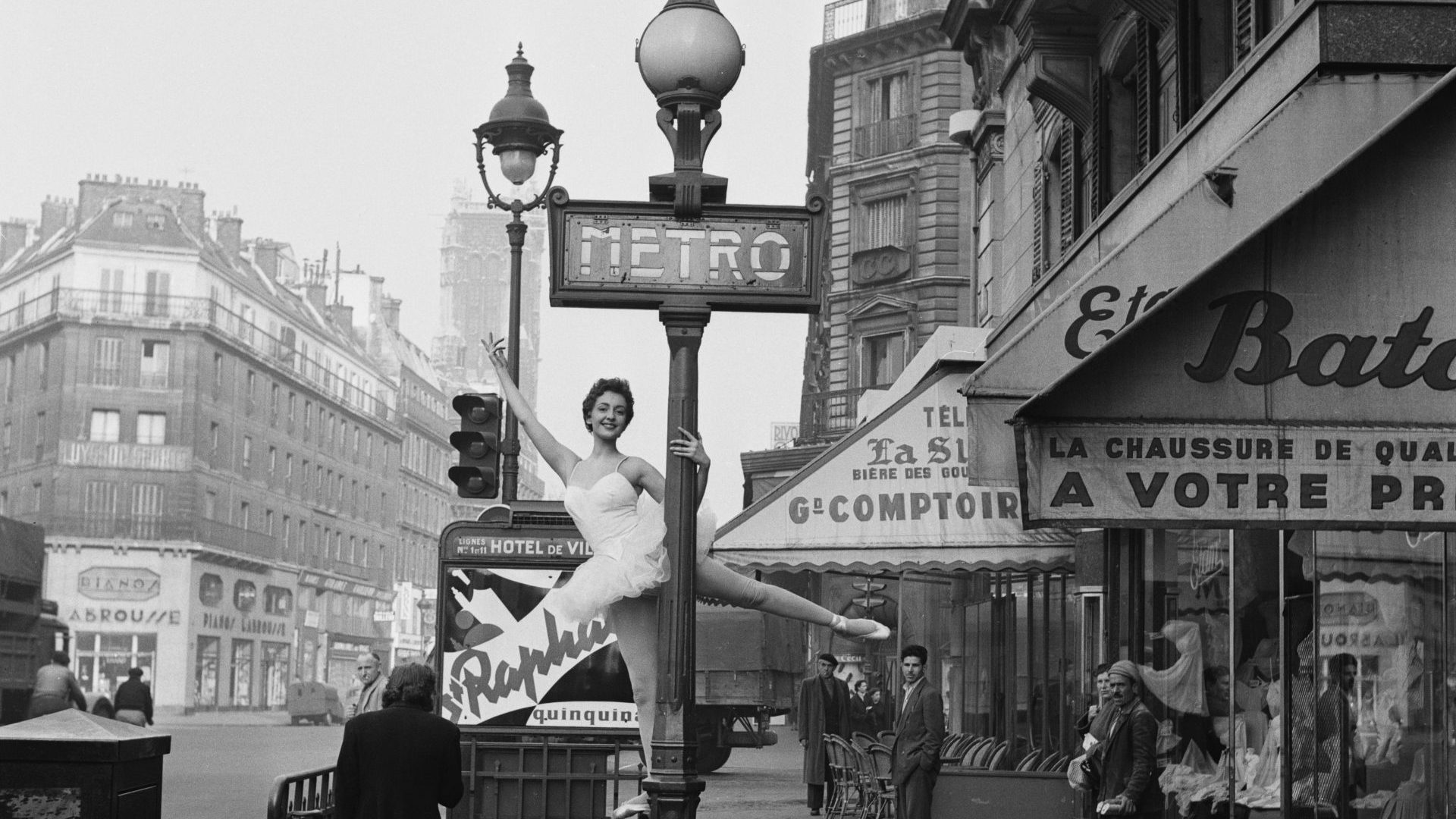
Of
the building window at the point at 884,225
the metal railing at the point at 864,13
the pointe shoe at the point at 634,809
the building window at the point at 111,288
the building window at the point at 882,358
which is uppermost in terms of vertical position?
the metal railing at the point at 864,13

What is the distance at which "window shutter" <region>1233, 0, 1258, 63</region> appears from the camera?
1147 centimetres

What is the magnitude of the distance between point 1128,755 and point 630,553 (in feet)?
16.6

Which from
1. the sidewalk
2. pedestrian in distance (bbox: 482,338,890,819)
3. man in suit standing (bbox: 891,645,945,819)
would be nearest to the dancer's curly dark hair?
pedestrian in distance (bbox: 482,338,890,819)

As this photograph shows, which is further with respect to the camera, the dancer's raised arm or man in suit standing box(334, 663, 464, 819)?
man in suit standing box(334, 663, 464, 819)

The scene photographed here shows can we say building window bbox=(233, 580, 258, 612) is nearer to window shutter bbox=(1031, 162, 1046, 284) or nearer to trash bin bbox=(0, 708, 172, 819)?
window shutter bbox=(1031, 162, 1046, 284)

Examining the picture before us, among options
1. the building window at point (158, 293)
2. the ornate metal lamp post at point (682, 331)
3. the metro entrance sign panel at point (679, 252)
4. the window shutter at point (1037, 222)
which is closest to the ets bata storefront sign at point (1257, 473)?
the ornate metal lamp post at point (682, 331)

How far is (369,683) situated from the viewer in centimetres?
1268

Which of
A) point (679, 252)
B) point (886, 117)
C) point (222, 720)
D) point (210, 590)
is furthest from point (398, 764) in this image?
point (210, 590)

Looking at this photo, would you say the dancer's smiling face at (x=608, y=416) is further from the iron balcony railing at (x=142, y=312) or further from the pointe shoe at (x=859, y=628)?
the iron balcony railing at (x=142, y=312)

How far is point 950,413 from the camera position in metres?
13.5

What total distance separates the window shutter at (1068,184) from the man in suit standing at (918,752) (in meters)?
5.17

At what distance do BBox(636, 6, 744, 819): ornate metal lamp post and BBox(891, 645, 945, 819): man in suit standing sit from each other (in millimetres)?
7345

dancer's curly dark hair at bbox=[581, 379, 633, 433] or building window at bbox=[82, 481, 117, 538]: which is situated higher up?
building window at bbox=[82, 481, 117, 538]

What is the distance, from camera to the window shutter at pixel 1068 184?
693 inches
